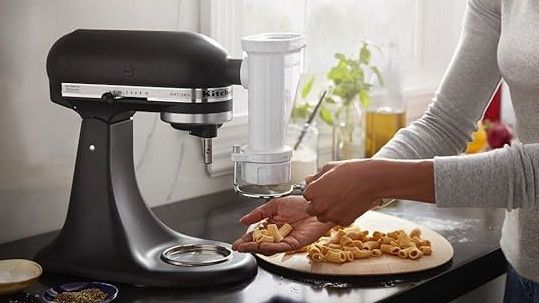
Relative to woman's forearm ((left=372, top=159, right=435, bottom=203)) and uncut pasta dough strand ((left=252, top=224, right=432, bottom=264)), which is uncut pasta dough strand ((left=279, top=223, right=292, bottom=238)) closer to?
uncut pasta dough strand ((left=252, top=224, right=432, bottom=264))

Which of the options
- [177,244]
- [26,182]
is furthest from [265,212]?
[26,182]

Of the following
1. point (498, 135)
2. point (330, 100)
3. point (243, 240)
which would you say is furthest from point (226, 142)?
point (498, 135)

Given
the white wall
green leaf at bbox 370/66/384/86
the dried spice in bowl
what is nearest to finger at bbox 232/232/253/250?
the dried spice in bowl

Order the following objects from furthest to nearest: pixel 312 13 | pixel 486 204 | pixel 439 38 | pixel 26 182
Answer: pixel 439 38
pixel 312 13
pixel 26 182
pixel 486 204

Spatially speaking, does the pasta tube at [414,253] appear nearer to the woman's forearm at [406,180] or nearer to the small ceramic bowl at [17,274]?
the woman's forearm at [406,180]

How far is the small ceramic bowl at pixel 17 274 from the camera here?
1432 millimetres

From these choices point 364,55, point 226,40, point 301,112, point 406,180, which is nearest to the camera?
point 406,180

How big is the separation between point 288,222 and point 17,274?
45 centimetres

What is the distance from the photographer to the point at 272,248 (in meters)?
1.51

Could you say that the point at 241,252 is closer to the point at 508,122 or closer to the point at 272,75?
the point at 272,75

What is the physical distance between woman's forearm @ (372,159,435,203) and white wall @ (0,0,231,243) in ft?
2.24

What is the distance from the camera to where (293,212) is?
1.62m

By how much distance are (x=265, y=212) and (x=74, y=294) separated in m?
0.36

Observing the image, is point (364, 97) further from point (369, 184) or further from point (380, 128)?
point (369, 184)
